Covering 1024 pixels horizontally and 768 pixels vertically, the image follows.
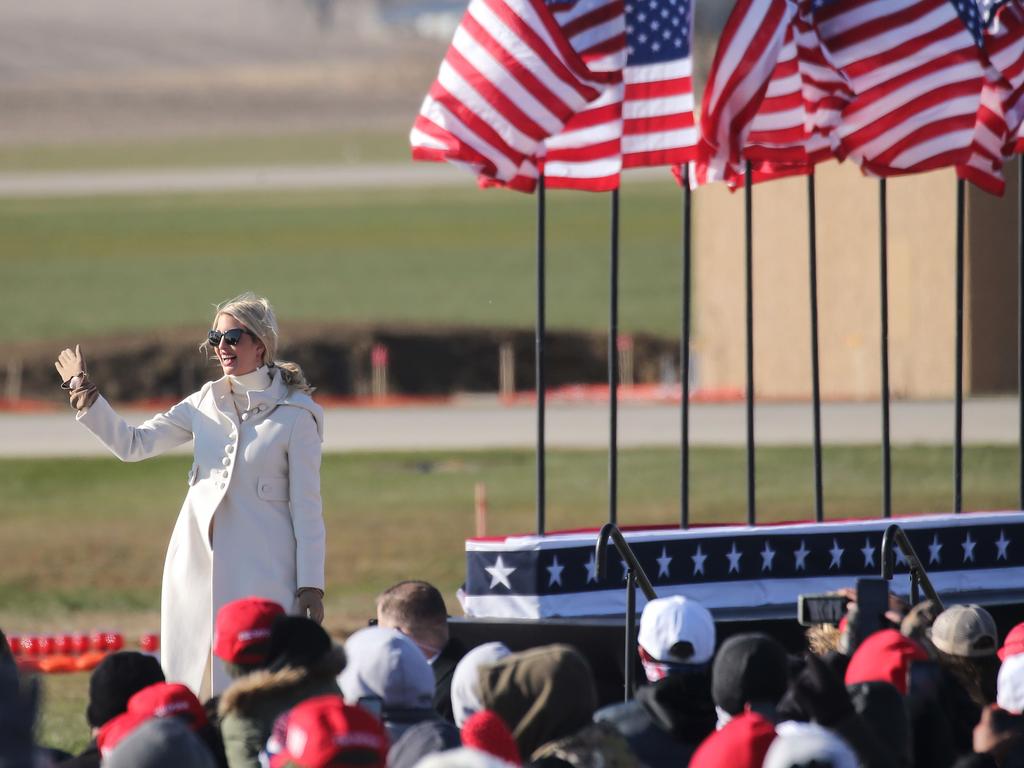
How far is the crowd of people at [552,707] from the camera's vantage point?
14.0 ft

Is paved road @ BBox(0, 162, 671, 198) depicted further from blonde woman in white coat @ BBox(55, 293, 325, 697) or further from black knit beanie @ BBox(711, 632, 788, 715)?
black knit beanie @ BBox(711, 632, 788, 715)

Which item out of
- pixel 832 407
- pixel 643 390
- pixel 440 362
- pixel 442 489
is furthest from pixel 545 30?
pixel 440 362

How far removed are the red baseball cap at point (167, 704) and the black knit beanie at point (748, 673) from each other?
1370 millimetres

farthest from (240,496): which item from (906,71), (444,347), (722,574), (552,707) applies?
(444,347)

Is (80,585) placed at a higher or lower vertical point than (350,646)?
lower

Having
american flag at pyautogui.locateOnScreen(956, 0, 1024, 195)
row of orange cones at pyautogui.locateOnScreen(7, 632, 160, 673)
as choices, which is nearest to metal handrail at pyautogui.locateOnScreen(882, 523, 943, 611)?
american flag at pyautogui.locateOnScreen(956, 0, 1024, 195)

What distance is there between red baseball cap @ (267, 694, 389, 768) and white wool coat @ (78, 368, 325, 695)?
2508 mm

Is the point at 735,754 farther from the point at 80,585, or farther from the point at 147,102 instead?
the point at 147,102

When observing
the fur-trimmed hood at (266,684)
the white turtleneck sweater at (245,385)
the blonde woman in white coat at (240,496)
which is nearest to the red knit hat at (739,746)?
the fur-trimmed hood at (266,684)

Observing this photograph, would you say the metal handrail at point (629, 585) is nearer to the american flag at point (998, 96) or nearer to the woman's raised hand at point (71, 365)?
the woman's raised hand at point (71, 365)

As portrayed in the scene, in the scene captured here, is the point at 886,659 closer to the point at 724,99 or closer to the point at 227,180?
the point at 724,99

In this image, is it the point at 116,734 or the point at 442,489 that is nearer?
the point at 116,734

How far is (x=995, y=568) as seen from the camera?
371 inches

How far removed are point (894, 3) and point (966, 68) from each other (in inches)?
20.1
